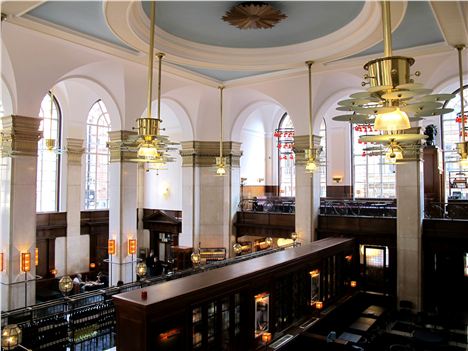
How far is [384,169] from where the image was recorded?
20.0 meters

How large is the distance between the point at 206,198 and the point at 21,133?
7.78 m

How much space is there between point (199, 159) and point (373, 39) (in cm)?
839

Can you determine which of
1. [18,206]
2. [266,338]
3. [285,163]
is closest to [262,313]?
[266,338]

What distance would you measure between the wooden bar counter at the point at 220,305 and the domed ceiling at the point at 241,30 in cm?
564

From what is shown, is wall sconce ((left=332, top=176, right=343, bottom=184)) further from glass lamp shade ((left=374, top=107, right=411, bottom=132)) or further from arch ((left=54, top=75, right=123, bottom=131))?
glass lamp shade ((left=374, top=107, right=411, bottom=132))

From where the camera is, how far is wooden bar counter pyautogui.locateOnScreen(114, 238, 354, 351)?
5973mm

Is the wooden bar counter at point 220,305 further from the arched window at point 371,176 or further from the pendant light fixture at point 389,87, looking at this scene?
the arched window at point 371,176

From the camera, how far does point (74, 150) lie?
17.5 meters

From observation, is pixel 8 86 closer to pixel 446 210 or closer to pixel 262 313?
pixel 262 313

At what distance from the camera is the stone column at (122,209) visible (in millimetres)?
12758

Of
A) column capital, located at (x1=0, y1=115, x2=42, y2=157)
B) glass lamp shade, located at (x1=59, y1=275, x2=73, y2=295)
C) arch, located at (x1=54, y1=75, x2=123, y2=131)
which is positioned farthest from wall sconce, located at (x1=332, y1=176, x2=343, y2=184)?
glass lamp shade, located at (x1=59, y1=275, x2=73, y2=295)

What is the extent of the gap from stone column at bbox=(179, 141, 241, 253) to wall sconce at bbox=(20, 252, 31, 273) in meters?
7.08

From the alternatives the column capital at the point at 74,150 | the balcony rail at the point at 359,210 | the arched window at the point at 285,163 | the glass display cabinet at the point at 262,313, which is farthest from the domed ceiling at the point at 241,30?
the arched window at the point at 285,163

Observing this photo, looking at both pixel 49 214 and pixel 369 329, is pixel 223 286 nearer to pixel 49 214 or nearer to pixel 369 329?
pixel 369 329
